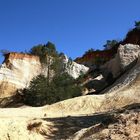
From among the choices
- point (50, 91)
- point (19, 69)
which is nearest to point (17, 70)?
point (19, 69)

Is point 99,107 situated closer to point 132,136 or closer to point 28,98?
point 28,98

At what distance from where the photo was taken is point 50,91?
35844 mm

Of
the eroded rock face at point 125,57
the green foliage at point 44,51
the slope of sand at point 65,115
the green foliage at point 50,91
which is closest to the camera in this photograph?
the slope of sand at point 65,115

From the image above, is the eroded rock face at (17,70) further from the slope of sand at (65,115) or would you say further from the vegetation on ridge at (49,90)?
the slope of sand at (65,115)

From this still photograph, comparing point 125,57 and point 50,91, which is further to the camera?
point 125,57

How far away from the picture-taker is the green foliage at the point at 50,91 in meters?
35.6

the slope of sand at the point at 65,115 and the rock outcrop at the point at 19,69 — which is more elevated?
the rock outcrop at the point at 19,69

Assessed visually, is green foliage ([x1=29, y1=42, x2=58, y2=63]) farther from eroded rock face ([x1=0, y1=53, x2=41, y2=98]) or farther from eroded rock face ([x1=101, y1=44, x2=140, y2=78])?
eroded rock face ([x1=101, y1=44, x2=140, y2=78])

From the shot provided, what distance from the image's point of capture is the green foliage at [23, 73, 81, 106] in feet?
117

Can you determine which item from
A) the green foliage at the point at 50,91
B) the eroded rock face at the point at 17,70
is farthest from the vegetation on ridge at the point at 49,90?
the eroded rock face at the point at 17,70

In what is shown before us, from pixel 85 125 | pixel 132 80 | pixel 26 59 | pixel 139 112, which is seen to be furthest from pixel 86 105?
pixel 26 59

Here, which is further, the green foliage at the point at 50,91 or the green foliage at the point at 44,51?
the green foliage at the point at 44,51

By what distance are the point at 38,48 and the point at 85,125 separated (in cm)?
3623

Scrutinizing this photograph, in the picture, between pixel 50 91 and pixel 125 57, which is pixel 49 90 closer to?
pixel 50 91
